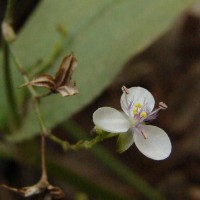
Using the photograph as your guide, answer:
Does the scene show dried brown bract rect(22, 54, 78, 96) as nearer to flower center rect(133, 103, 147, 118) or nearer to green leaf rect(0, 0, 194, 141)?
flower center rect(133, 103, 147, 118)

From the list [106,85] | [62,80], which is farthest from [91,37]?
[62,80]

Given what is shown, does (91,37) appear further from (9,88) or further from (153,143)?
(153,143)

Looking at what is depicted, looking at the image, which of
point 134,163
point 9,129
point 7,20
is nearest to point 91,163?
point 134,163

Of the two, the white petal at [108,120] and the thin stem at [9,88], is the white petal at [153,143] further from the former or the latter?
the thin stem at [9,88]

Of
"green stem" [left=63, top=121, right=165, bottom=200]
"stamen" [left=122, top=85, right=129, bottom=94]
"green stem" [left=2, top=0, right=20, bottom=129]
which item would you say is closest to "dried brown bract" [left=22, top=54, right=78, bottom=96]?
"stamen" [left=122, top=85, right=129, bottom=94]

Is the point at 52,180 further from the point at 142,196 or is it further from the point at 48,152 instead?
the point at 142,196

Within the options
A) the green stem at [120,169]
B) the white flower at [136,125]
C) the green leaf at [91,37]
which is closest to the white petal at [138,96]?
the white flower at [136,125]

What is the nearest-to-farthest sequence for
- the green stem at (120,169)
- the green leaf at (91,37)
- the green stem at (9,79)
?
the green stem at (9,79) < the green leaf at (91,37) < the green stem at (120,169)
